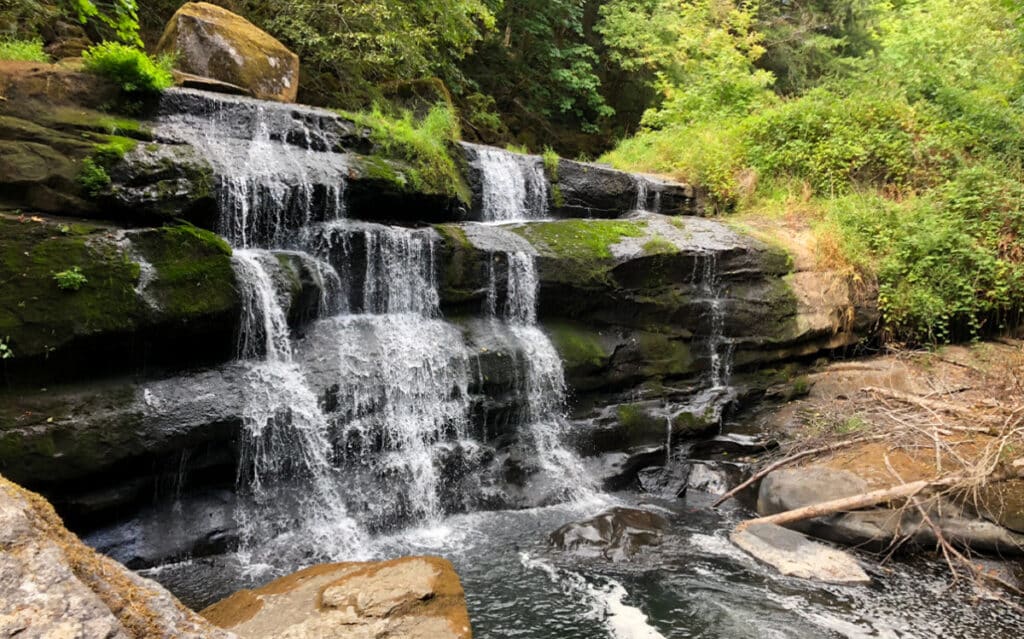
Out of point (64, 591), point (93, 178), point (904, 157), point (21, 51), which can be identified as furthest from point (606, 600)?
point (904, 157)

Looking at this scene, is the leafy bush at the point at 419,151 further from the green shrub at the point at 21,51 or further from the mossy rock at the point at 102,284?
the green shrub at the point at 21,51

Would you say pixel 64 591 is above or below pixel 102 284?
below

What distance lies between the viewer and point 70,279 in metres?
5.44

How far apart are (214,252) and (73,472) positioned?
2411mm

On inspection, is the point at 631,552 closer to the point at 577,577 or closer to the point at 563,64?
the point at 577,577

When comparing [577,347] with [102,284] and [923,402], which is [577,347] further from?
[102,284]

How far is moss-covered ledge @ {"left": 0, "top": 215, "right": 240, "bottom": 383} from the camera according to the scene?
5270 millimetres

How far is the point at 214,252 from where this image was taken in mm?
6336

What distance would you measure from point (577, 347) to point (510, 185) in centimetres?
381

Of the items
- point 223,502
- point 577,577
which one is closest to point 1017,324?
point 577,577

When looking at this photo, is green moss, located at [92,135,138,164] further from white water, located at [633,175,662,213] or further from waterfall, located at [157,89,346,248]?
white water, located at [633,175,662,213]

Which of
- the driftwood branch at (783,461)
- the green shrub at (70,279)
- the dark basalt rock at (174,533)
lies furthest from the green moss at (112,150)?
the driftwood branch at (783,461)

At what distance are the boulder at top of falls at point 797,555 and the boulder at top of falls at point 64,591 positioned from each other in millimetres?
5203

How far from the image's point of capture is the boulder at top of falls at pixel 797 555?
550 cm
